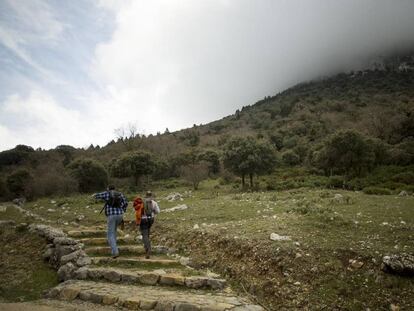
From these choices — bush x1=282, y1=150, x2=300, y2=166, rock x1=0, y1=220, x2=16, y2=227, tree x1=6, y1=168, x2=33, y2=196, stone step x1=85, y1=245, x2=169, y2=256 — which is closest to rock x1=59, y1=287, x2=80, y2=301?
stone step x1=85, y1=245, x2=169, y2=256

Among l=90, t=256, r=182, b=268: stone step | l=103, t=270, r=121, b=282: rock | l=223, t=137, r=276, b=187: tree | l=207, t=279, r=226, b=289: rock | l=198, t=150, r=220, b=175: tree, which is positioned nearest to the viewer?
l=207, t=279, r=226, b=289: rock

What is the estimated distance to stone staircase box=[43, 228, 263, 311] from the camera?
8.23 metres

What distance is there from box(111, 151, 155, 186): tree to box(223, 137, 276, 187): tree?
45.4 ft

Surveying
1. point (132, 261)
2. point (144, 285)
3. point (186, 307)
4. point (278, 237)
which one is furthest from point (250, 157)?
point (186, 307)

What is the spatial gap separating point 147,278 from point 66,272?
2.98 metres

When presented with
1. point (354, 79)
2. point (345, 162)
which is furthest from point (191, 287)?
point (354, 79)

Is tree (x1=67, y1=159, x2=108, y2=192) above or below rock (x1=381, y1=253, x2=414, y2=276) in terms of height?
above

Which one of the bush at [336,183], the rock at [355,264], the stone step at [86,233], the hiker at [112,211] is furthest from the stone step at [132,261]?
the bush at [336,183]

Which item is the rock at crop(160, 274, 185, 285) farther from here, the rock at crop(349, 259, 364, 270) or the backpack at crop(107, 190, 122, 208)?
the rock at crop(349, 259, 364, 270)

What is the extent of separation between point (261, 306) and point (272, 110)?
336 ft

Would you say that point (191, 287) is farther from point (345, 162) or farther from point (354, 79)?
point (354, 79)

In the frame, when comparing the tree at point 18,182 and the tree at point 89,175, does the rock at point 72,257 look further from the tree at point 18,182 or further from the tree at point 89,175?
the tree at point 18,182

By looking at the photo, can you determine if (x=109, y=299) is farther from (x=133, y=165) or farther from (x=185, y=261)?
(x=133, y=165)

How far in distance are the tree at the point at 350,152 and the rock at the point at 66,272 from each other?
3068 cm
